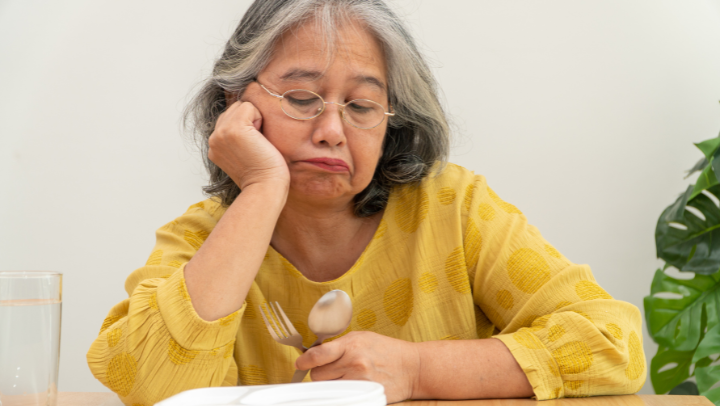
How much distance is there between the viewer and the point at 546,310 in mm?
989

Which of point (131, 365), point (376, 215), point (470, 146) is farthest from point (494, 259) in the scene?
point (470, 146)

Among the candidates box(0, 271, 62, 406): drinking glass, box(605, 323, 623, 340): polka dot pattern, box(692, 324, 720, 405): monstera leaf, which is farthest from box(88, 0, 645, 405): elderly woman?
box(692, 324, 720, 405): monstera leaf

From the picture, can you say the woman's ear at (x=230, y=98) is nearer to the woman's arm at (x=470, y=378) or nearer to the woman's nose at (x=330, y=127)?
the woman's nose at (x=330, y=127)

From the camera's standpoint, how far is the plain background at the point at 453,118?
2100 millimetres

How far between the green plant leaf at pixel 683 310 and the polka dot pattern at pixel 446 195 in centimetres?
104

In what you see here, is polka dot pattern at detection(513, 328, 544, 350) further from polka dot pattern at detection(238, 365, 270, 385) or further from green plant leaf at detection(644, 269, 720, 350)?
green plant leaf at detection(644, 269, 720, 350)

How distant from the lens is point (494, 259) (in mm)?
1117

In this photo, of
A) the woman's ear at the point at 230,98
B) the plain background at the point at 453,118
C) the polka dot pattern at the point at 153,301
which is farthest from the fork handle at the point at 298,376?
the plain background at the point at 453,118

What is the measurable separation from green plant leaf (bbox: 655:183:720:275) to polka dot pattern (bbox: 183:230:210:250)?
60.3 inches

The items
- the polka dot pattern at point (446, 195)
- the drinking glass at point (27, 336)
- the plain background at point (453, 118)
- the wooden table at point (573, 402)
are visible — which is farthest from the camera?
the plain background at point (453, 118)

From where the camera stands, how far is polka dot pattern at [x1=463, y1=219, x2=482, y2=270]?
1152 millimetres

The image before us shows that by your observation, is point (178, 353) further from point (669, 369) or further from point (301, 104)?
point (669, 369)

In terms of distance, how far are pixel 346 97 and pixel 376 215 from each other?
0.32 m

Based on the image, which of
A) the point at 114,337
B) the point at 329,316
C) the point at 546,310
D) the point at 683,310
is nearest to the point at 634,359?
the point at 546,310
